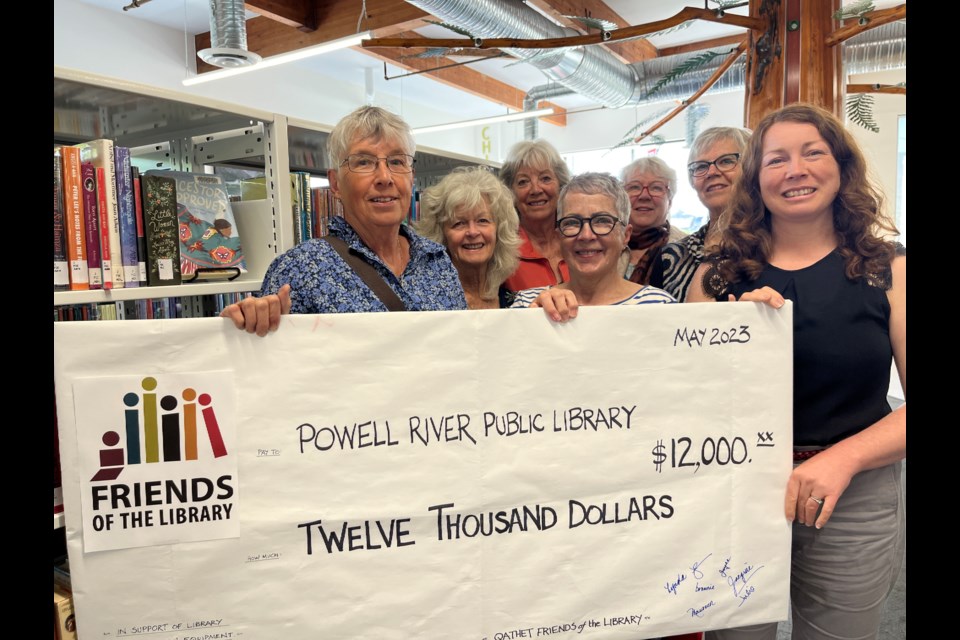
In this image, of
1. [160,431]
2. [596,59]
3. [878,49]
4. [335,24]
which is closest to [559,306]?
[160,431]

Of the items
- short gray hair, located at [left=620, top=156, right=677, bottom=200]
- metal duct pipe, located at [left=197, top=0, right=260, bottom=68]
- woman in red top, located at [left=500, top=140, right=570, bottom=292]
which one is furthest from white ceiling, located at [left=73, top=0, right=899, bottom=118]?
woman in red top, located at [left=500, top=140, right=570, bottom=292]

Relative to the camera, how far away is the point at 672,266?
80.4 inches

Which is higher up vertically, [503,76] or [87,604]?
[503,76]

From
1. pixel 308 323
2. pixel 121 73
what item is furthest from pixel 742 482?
pixel 121 73

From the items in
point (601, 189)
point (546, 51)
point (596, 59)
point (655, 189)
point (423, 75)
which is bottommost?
point (601, 189)

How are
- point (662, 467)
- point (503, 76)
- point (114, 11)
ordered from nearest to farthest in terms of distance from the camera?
point (662, 467), point (114, 11), point (503, 76)

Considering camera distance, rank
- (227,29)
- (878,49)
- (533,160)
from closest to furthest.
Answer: (533,160) < (878,49) < (227,29)

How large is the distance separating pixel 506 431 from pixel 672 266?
1.06m

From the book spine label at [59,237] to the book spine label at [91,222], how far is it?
43 mm

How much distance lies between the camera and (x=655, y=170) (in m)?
2.48

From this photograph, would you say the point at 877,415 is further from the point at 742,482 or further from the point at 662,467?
the point at 662,467

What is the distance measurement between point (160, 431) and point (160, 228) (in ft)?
2.11

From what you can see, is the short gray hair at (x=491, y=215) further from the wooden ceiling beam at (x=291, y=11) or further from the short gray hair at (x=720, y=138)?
the wooden ceiling beam at (x=291, y=11)

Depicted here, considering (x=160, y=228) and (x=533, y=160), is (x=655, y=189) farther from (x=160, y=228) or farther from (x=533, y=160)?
(x=160, y=228)
